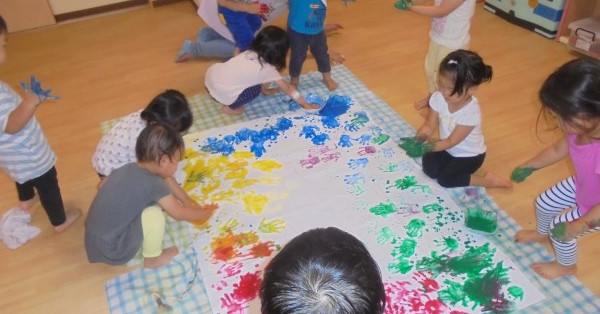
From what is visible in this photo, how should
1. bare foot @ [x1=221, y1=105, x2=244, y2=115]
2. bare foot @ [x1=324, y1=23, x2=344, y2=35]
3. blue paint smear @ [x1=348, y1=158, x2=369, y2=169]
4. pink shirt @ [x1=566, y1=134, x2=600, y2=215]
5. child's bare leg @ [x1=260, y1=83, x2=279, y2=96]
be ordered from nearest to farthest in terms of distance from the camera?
pink shirt @ [x1=566, y1=134, x2=600, y2=215], blue paint smear @ [x1=348, y1=158, x2=369, y2=169], bare foot @ [x1=221, y1=105, x2=244, y2=115], child's bare leg @ [x1=260, y1=83, x2=279, y2=96], bare foot @ [x1=324, y1=23, x2=344, y2=35]

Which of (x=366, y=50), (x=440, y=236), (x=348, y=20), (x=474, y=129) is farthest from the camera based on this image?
(x=348, y=20)

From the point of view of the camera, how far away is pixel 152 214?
4.90 feet


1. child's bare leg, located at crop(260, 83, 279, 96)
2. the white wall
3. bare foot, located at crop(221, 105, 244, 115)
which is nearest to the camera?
bare foot, located at crop(221, 105, 244, 115)

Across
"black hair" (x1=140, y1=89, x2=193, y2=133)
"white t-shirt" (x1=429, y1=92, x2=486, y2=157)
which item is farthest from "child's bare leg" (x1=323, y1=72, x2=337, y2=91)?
"black hair" (x1=140, y1=89, x2=193, y2=133)

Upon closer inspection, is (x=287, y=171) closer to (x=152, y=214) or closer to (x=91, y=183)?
(x=152, y=214)

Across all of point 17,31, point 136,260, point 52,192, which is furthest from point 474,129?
point 17,31

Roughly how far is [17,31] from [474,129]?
3220 mm

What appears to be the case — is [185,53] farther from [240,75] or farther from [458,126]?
[458,126]

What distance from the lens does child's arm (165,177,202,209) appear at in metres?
1.67

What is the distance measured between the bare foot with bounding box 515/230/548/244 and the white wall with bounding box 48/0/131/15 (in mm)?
3298

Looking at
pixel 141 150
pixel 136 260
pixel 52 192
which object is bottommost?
pixel 136 260

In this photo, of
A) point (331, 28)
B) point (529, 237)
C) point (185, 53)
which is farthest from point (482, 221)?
point (185, 53)

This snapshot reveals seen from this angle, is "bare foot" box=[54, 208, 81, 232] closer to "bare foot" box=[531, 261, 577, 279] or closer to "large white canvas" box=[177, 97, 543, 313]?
"large white canvas" box=[177, 97, 543, 313]

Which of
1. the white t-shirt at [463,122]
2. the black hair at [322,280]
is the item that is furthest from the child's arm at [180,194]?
the black hair at [322,280]
